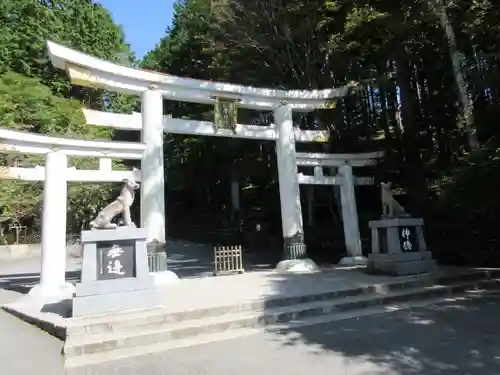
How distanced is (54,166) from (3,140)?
1.08m

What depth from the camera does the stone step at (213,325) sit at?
448 cm

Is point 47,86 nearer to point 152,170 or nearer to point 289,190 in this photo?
point 152,170

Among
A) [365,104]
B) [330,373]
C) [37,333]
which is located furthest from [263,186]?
[330,373]

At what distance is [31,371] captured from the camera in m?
4.11

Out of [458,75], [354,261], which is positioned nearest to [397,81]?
[458,75]

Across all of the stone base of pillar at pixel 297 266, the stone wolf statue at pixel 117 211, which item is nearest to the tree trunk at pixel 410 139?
the stone base of pillar at pixel 297 266

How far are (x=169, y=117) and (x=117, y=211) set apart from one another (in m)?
4.29

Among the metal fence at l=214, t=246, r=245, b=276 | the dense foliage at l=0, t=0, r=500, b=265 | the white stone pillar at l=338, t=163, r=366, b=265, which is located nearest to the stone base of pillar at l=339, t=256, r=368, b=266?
the white stone pillar at l=338, t=163, r=366, b=265

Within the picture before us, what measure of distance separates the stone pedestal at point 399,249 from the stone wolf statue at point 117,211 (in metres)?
5.67

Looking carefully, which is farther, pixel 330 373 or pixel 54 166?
pixel 54 166

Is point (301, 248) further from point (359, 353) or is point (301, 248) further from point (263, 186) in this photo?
point (263, 186)

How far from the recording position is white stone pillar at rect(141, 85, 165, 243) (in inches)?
361

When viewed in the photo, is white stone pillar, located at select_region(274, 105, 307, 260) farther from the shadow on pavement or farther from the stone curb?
the stone curb

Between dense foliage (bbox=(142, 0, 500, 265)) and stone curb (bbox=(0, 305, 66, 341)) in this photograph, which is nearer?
stone curb (bbox=(0, 305, 66, 341))
